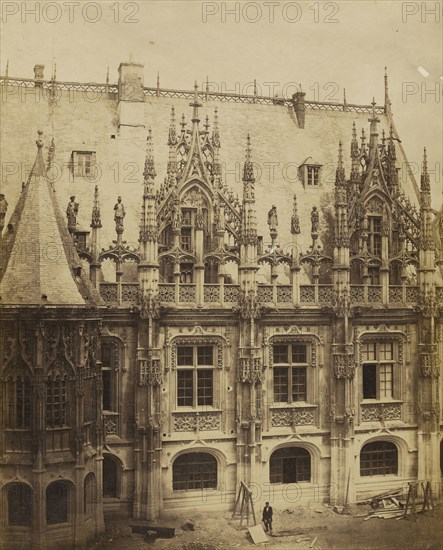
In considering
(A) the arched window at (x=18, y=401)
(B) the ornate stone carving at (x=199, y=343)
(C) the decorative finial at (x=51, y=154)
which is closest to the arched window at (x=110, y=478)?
(B) the ornate stone carving at (x=199, y=343)

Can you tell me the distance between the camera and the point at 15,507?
58.6 feet

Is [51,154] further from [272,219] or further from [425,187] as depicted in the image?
[425,187]

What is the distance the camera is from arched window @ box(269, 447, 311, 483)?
22931 mm

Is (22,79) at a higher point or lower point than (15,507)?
higher

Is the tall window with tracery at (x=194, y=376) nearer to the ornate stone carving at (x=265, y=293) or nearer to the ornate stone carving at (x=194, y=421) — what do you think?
the ornate stone carving at (x=194, y=421)

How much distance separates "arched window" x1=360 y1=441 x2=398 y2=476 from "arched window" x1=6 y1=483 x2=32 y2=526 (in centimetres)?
1153

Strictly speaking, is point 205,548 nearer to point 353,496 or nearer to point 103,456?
point 103,456

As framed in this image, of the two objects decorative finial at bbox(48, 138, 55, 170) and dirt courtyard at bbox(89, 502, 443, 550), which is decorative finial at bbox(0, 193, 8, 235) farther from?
dirt courtyard at bbox(89, 502, 443, 550)

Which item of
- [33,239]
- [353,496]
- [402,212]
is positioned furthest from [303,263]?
[33,239]

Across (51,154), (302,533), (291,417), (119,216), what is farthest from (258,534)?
(51,154)

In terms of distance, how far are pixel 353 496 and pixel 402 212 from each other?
10.0 metres

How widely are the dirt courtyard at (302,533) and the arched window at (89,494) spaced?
94 centimetres

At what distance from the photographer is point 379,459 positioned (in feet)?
78.5

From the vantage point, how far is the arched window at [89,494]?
1873cm
